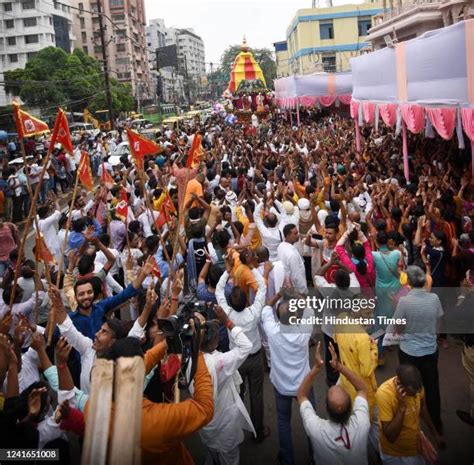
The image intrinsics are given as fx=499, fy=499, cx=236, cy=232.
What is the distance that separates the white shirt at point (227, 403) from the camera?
3.26m

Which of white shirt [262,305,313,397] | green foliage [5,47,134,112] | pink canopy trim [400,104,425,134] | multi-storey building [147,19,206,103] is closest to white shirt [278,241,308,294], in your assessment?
white shirt [262,305,313,397]

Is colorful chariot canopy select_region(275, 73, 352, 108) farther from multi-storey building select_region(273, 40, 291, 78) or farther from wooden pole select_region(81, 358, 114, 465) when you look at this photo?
multi-storey building select_region(273, 40, 291, 78)

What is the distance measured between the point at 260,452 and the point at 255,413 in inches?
11.7

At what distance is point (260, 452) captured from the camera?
4023 millimetres

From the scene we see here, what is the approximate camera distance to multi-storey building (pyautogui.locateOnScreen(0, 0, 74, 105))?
56938 millimetres

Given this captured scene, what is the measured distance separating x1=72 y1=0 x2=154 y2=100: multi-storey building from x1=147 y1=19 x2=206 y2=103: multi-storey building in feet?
24.1

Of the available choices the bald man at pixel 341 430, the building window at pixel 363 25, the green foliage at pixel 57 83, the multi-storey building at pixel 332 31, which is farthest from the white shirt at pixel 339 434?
the building window at pixel 363 25

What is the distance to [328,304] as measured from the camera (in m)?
4.21

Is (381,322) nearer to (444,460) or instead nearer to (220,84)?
(444,460)

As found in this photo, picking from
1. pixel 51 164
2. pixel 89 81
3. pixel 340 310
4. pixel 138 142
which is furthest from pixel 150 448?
pixel 89 81

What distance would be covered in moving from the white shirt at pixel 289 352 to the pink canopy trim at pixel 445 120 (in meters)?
4.55

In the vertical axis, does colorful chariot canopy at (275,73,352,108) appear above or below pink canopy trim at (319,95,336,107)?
above

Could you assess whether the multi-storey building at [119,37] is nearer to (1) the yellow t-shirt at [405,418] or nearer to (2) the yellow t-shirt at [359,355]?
(2) the yellow t-shirt at [359,355]

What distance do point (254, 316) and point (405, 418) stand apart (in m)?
1.37
